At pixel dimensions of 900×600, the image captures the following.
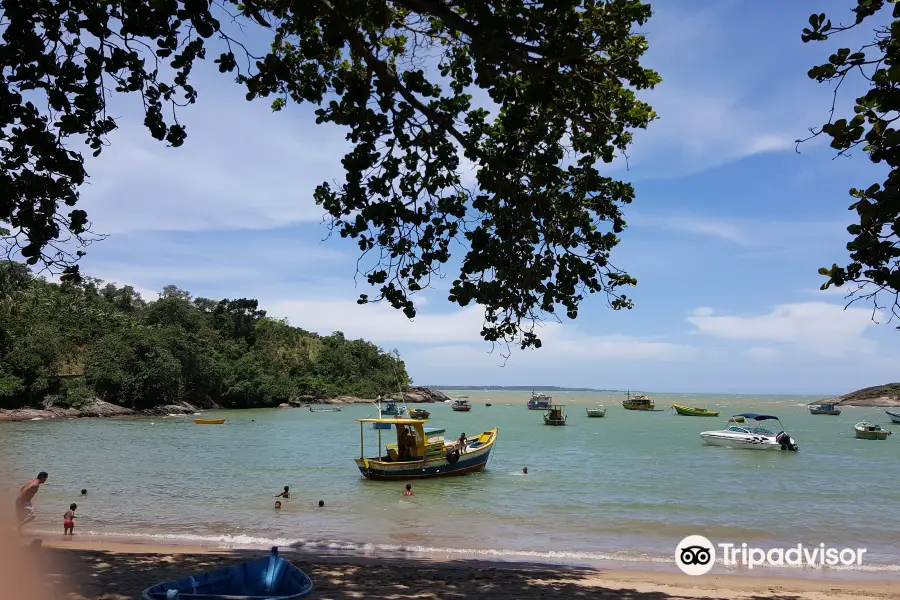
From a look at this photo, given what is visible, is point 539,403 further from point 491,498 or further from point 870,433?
point 491,498

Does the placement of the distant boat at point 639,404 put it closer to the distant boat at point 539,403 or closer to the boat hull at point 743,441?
the distant boat at point 539,403

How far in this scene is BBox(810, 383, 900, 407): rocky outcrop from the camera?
4441 inches

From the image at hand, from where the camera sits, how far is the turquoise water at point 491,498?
45.2ft

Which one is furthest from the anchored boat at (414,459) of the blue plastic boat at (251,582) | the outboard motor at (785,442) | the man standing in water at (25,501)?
the outboard motor at (785,442)

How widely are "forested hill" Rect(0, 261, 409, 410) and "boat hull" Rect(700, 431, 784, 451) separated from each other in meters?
28.9

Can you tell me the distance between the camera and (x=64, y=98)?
22.6ft

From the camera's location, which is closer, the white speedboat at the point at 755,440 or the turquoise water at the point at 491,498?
the turquoise water at the point at 491,498

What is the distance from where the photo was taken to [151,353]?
193 feet

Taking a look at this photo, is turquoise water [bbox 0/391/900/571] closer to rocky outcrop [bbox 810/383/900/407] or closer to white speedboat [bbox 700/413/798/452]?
white speedboat [bbox 700/413/798/452]

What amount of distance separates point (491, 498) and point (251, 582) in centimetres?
1380

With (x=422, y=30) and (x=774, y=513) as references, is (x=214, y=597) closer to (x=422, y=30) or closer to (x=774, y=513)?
(x=422, y=30)

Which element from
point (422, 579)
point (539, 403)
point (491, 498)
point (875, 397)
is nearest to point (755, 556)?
point (422, 579)

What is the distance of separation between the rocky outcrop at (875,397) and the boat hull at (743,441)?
317ft

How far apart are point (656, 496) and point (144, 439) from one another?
95.9ft
